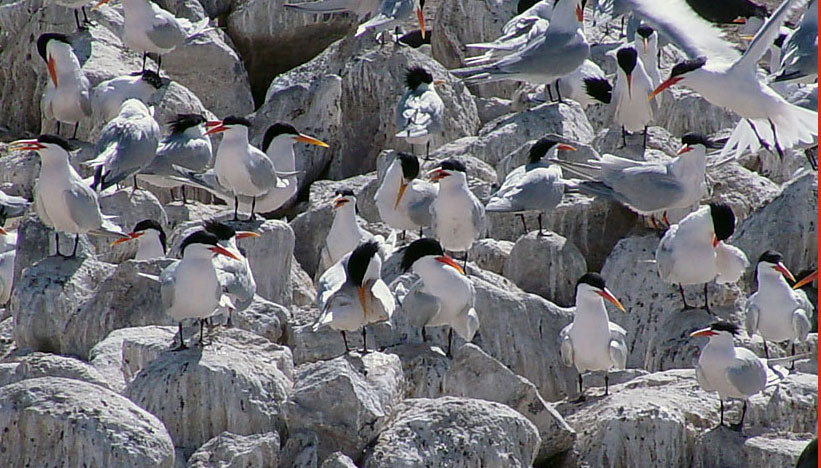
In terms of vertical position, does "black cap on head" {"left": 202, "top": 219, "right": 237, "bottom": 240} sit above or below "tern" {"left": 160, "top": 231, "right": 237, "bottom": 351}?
below

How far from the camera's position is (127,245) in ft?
38.0

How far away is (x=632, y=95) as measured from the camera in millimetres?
12516

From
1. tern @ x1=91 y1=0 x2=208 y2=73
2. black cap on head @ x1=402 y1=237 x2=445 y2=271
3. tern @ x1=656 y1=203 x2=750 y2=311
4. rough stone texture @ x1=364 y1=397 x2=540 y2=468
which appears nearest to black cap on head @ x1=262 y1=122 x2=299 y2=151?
tern @ x1=91 y1=0 x2=208 y2=73

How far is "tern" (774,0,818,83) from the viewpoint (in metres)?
9.59

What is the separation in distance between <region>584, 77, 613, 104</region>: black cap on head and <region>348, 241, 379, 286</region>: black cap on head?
186 inches

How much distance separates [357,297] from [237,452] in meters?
1.90

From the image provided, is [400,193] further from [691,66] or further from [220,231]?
[691,66]

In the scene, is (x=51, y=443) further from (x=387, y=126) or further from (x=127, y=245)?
(x=387, y=126)

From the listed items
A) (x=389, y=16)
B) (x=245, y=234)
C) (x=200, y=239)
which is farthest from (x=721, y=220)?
(x=389, y=16)

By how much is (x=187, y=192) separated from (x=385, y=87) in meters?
2.09

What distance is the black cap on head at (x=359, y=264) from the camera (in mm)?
9208

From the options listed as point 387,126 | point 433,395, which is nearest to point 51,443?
point 433,395

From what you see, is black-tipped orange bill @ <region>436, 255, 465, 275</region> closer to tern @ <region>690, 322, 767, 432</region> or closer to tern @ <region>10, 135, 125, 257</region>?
tern @ <region>690, 322, 767, 432</region>

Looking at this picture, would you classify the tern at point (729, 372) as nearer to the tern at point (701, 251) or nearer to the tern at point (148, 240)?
the tern at point (701, 251)
